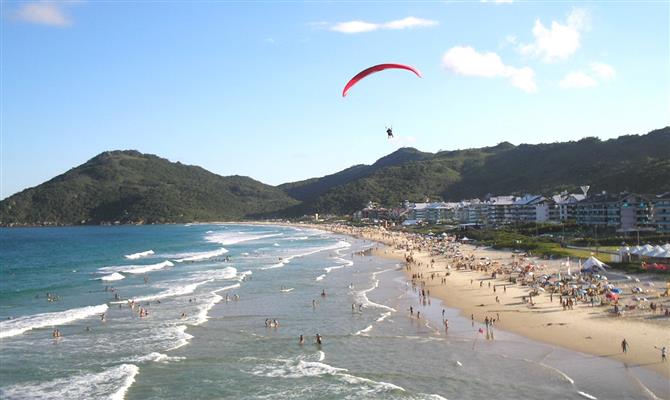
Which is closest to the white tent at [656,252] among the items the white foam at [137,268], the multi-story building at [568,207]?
the multi-story building at [568,207]

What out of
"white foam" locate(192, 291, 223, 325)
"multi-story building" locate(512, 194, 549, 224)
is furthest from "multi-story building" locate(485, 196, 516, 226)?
"white foam" locate(192, 291, 223, 325)

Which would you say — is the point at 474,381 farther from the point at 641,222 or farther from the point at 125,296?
the point at 641,222

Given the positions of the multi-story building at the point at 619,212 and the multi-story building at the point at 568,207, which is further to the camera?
the multi-story building at the point at 568,207

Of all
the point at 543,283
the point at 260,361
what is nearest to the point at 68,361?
the point at 260,361

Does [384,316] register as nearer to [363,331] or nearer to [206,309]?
[363,331]

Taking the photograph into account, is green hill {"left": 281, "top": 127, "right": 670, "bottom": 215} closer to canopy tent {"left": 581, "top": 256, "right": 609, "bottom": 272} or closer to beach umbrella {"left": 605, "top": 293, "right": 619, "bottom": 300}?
canopy tent {"left": 581, "top": 256, "right": 609, "bottom": 272}

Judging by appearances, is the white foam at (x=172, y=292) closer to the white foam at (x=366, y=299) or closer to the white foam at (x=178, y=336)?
the white foam at (x=178, y=336)

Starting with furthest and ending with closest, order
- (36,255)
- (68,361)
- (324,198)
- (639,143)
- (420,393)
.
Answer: (324,198) < (639,143) < (36,255) < (68,361) < (420,393)
